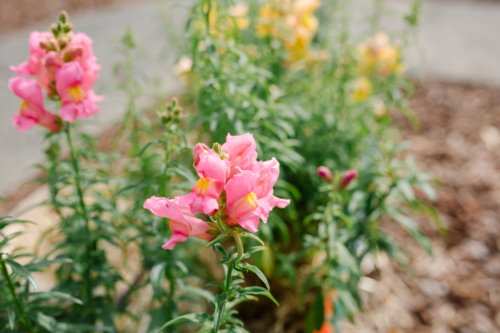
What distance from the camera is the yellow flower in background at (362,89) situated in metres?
2.45

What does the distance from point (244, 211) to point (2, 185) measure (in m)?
3.26

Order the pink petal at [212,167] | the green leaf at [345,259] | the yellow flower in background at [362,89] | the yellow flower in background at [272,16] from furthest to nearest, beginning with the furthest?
1. the yellow flower in background at [362,89]
2. the yellow flower in background at [272,16]
3. the green leaf at [345,259]
4. the pink petal at [212,167]

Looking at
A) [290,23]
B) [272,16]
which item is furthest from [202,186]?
[290,23]

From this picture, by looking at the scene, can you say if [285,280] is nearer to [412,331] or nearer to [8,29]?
[412,331]

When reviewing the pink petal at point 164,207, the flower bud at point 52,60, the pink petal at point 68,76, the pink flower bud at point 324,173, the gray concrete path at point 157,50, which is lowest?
the gray concrete path at point 157,50

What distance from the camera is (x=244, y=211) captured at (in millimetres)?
871

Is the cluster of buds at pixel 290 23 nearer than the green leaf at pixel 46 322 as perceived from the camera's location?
No

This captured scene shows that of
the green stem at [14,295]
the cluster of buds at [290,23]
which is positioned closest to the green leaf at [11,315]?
the green stem at [14,295]

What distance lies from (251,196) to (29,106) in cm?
86

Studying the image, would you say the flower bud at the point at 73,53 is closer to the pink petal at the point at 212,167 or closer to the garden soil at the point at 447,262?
the pink petal at the point at 212,167

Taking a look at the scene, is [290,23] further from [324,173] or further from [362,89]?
[324,173]

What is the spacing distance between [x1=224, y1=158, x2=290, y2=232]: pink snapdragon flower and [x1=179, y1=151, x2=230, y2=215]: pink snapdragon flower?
0.03 meters

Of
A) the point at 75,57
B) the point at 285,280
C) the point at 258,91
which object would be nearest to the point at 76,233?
the point at 75,57

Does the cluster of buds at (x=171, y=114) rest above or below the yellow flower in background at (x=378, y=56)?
above
